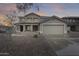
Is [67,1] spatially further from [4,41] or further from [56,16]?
[4,41]

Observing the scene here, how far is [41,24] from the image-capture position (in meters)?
5.53

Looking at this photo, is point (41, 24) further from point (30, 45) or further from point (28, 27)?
point (30, 45)

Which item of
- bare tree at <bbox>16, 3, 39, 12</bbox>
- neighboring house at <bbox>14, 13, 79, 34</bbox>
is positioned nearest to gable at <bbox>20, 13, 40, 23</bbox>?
neighboring house at <bbox>14, 13, 79, 34</bbox>

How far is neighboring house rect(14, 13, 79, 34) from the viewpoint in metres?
5.50

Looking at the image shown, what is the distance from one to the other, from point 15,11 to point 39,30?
46 cm

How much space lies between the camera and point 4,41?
18.0ft

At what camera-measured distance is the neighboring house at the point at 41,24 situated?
18.0 ft

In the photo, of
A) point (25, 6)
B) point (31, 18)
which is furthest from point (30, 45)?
point (25, 6)

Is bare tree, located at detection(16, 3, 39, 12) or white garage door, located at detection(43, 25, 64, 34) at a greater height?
bare tree, located at detection(16, 3, 39, 12)

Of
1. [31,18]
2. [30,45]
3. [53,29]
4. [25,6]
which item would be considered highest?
[25,6]

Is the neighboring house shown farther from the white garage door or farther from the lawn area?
the lawn area

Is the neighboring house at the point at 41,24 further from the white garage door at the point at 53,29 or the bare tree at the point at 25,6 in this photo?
the bare tree at the point at 25,6

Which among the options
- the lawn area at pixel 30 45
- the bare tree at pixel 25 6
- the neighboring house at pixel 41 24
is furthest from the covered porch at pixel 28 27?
the bare tree at pixel 25 6

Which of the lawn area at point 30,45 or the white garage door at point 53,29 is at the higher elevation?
the white garage door at point 53,29
